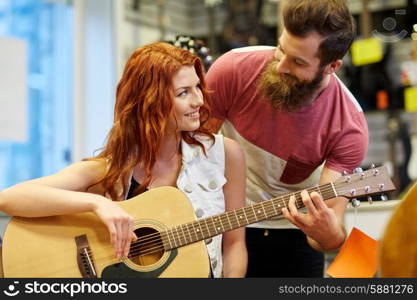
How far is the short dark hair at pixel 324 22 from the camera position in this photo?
1.80m

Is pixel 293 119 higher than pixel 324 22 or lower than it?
lower

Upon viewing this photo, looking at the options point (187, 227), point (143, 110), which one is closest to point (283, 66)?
point (143, 110)

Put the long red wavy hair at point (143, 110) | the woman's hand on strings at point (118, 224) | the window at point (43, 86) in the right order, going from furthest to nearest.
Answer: the window at point (43, 86)
the long red wavy hair at point (143, 110)
the woman's hand on strings at point (118, 224)

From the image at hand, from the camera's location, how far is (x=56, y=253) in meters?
1.72

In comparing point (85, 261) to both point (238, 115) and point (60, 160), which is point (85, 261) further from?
point (60, 160)

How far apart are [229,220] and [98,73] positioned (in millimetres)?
2923

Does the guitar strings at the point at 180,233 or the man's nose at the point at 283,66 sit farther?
the man's nose at the point at 283,66

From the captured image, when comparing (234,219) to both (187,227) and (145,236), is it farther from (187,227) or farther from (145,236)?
(145,236)

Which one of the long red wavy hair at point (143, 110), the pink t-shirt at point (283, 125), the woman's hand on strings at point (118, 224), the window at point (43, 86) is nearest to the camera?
the woman's hand on strings at point (118, 224)

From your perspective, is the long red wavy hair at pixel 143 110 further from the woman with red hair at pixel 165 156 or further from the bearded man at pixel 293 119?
the bearded man at pixel 293 119

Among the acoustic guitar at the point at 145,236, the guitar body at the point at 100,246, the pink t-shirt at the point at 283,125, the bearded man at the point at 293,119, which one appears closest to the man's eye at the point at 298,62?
the bearded man at the point at 293,119

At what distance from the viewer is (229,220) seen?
169 centimetres

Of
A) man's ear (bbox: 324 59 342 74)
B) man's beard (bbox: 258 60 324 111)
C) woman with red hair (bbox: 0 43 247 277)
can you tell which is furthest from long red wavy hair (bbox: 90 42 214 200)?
man's ear (bbox: 324 59 342 74)

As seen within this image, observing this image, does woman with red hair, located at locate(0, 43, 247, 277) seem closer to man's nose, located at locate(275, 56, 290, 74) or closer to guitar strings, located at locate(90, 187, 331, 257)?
guitar strings, located at locate(90, 187, 331, 257)
